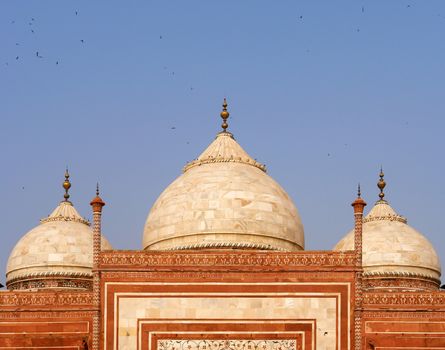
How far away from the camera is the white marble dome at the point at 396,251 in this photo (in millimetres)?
26438

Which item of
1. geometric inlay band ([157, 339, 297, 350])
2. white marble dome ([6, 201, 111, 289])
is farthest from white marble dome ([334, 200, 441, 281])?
geometric inlay band ([157, 339, 297, 350])

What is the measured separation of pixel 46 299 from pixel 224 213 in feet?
13.6

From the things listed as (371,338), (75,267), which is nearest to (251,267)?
(371,338)

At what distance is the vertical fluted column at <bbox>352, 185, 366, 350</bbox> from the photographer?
65.9ft

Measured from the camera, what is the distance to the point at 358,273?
2041cm

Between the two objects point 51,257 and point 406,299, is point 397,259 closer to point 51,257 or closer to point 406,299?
point 406,299

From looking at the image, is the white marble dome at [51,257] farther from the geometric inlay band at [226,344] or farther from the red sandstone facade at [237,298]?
the geometric inlay band at [226,344]

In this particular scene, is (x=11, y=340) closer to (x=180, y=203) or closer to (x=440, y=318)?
(x=180, y=203)

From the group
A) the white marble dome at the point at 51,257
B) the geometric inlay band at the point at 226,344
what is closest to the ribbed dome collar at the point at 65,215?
the white marble dome at the point at 51,257

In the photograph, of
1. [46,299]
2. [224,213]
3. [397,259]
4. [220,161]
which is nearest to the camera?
[46,299]

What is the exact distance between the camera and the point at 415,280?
26562mm

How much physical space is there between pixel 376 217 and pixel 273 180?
15.8ft

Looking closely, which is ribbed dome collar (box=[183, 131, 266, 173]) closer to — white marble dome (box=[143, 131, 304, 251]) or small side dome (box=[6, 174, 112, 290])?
white marble dome (box=[143, 131, 304, 251])

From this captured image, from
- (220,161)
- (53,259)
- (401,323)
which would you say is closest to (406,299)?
(401,323)
